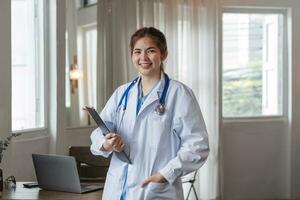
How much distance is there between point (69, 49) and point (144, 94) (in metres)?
3.49

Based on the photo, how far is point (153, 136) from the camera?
1.89 meters

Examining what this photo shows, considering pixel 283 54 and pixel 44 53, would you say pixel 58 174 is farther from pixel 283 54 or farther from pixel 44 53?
pixel 283 54

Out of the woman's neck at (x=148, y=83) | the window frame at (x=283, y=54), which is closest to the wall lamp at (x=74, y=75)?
the window frame at (x=283, y=54)

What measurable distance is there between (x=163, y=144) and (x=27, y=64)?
2747 mm

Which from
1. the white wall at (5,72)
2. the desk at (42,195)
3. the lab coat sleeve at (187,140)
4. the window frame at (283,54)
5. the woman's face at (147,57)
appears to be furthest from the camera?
the window frame at (283,54)

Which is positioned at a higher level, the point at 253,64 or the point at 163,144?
the point at 253,64

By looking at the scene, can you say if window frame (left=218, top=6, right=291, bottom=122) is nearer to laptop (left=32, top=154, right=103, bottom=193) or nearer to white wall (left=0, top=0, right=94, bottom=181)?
white wall (left=0, top=0, right=94, bottom=181)

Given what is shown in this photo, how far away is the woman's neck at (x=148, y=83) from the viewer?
77.8 inches

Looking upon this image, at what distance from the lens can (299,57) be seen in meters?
5.86

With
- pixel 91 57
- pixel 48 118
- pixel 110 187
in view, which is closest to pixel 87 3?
pixel 91 57

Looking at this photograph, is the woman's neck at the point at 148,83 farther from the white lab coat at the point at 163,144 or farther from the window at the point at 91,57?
the window at the point at 91,57

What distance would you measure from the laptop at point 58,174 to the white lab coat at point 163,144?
0.62m

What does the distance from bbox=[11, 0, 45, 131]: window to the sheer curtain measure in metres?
0.88

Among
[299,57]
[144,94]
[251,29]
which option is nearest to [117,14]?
[251,29]
